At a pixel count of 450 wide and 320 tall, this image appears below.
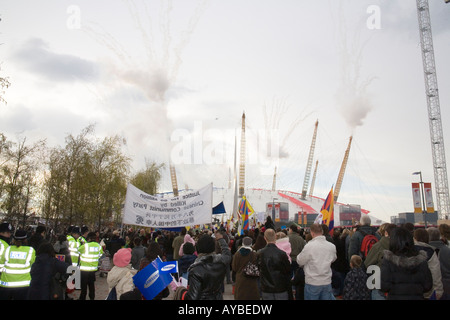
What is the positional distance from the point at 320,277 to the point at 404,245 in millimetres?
1690

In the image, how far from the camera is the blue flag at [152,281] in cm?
389

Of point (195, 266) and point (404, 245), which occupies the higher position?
point (404, 245)

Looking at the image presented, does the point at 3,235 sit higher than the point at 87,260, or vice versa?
the point at 3,235

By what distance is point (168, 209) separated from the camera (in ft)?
40.1

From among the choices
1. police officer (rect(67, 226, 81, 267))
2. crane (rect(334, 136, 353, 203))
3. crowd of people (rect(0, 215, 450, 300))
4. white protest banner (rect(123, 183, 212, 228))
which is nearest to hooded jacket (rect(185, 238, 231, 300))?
crowd of people (rect(0, 215, 450, 300))

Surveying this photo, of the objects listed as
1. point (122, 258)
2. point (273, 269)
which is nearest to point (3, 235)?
point (122, 258)

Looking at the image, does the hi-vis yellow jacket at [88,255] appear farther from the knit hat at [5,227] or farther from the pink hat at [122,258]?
the pink hat at [122,258]

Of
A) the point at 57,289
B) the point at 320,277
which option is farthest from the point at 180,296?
the point at 57,289

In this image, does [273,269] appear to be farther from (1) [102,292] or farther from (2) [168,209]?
(1) [102,292]

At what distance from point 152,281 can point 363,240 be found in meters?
5.04

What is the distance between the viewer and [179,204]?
12.1 meters

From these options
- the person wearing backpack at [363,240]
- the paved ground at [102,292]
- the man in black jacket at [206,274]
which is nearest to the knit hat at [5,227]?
the man in black jacket at [206,274]

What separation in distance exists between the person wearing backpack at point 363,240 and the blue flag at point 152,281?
15.8ft
